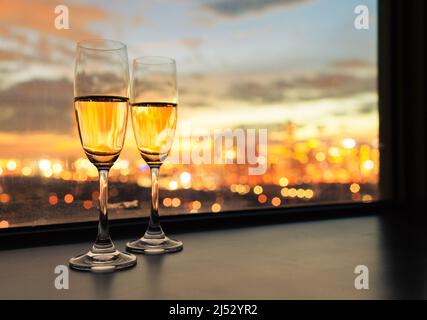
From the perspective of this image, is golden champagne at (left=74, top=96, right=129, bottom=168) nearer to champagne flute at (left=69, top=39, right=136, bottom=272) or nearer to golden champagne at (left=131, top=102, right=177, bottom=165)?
champagne flute at (left=69, top=39, right=136, bottom=272)

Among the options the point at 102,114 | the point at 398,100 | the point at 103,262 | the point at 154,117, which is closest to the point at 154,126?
the point at 154,117

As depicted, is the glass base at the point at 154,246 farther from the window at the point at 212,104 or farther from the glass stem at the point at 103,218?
the window at the point at 212,104

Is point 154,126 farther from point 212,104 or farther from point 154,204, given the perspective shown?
point 212,104

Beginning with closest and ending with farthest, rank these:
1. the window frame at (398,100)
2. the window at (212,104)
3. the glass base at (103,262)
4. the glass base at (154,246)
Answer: the glass base at (103,262) → the glass base at (154,246) → the window at (212,104) → the window frame at (398,100)

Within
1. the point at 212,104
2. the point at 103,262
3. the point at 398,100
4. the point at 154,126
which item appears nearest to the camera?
the point at 103,262

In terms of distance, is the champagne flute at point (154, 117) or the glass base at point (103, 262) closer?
the glass base at point (103, 262)

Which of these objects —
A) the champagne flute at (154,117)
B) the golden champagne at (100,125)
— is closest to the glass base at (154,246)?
the champagne flute at (154,117)
